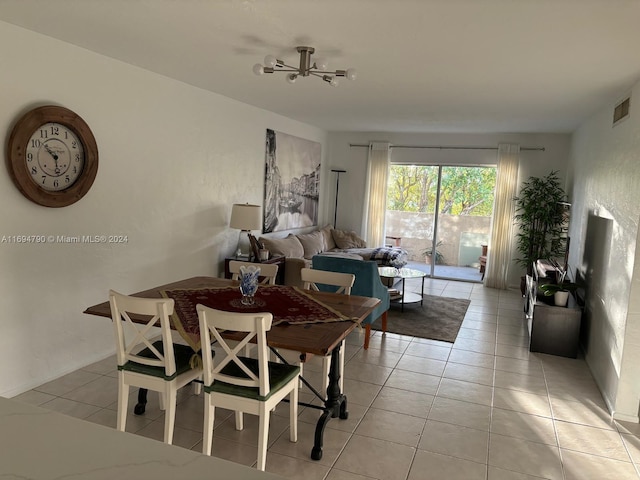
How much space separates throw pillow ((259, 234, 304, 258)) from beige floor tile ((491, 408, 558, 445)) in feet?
11.6

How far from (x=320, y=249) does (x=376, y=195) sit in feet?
5.75

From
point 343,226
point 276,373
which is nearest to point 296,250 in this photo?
point 343,226

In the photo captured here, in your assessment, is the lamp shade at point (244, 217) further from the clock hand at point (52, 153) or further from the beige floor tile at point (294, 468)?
the beige floor tile at point (294, 468)

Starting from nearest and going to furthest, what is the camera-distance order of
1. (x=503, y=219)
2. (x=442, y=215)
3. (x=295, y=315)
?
(x=295, y=315) < (x=503, y=219) < (x=442, y=215)

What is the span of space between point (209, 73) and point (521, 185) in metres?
5.60

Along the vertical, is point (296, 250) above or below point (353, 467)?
above

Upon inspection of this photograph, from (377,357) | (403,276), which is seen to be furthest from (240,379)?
(403,276)

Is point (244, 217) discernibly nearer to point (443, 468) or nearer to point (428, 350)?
point (428, 350)

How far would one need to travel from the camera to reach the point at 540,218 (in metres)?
7.39

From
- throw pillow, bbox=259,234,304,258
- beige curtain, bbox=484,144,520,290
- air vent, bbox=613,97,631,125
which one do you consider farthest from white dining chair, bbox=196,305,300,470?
beige curtain, bbox=484,144,520,290

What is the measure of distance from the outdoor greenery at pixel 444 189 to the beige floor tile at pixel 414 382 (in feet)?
16.1

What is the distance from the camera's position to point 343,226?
9141 millimetres

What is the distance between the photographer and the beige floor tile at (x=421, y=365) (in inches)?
169

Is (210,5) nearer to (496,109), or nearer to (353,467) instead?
(353,467)
